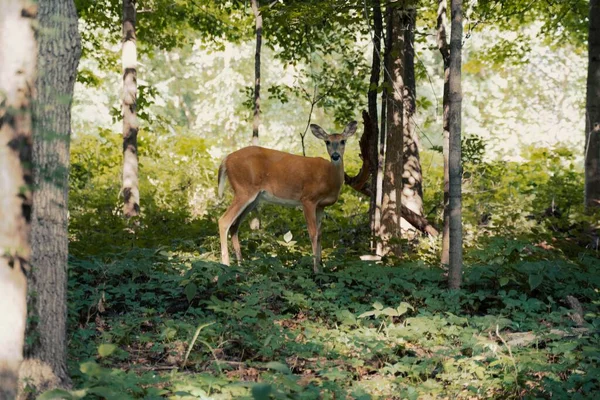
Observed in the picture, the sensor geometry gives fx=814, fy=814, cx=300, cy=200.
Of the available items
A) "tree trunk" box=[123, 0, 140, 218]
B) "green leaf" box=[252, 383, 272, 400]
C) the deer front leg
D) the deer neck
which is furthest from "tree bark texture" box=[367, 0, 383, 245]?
"green leaf" box=[252, 383, 272, 400]

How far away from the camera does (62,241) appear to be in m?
4.21

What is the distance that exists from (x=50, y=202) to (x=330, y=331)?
7.88 feet

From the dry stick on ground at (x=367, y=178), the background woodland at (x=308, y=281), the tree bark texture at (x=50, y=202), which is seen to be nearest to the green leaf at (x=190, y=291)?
the background woodland at (x=308, y=281)

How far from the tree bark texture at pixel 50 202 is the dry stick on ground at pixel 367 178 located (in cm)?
656

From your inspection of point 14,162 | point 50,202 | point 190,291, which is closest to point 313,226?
point 190,291

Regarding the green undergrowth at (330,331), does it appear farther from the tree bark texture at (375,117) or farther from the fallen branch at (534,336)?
the tree bark texture at (375,117)

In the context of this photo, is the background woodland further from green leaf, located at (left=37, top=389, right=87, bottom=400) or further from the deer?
the deer

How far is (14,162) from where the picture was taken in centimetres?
306

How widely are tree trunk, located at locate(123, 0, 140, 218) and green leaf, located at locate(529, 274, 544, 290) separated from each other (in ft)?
24.8

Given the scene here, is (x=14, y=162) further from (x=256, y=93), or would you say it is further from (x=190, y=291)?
(x=256, y=93)

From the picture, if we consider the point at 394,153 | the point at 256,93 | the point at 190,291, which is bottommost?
the point at 190,291

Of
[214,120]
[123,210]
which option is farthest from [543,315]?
[214,120]

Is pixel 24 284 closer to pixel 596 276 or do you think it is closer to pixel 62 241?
pixel 62 241

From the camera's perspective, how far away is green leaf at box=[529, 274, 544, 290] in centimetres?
676
